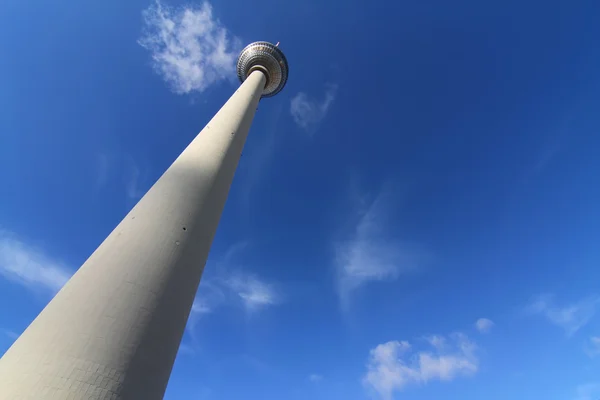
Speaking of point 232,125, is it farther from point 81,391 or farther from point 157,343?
point 81,391

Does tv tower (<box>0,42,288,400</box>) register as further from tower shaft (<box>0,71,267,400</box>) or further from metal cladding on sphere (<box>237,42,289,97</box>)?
metal cladding on sphere (<box>237,42,289,97</box>)

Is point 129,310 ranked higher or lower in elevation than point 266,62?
lower

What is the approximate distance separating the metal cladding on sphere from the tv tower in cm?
2522

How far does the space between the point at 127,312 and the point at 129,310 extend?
0.24ft

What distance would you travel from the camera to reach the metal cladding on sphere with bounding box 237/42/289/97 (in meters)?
35.7

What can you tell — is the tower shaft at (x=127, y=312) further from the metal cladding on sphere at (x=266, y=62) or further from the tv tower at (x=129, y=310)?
the metal cladding on sphere at (x=266, y=62)

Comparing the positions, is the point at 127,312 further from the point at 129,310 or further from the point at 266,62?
the point at 266,62

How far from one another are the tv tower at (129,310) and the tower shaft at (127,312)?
0.07 feet

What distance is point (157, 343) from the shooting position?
8672 millimetres

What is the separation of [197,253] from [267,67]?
29210 mm

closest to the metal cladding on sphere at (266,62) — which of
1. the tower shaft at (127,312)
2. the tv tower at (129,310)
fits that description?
the tv tower at (129,310)

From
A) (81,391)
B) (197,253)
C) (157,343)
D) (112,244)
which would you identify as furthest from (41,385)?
(197,253)

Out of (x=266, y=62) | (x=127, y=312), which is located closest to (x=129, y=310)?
(x=127, y=312)

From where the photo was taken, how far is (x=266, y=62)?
117 feet
